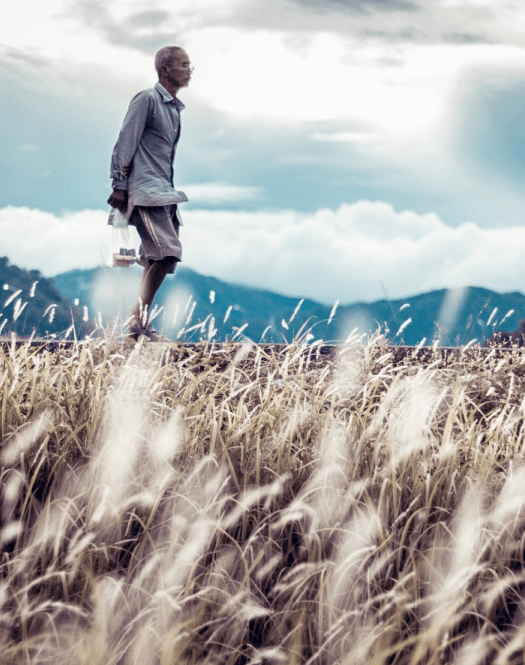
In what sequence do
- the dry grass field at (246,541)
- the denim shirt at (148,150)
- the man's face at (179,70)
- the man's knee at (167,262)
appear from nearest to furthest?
the dry grass field at (246,541) → the denim shirt at (148,150) → the man's knee at (167,262) → the man's face at (179,70)

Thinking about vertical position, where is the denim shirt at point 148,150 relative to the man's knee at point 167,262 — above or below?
above

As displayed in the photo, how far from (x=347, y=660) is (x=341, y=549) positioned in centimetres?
47

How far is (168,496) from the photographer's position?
255cm

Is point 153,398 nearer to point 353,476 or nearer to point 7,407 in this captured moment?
point 7,407

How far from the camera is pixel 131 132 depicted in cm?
593

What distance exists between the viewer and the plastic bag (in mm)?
6105

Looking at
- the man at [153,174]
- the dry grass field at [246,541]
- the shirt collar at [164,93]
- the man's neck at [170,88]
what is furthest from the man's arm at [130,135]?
the dry grass field at [246,541]

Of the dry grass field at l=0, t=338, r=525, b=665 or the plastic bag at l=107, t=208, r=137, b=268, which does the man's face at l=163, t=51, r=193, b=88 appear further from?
the dry grass field at l=0, t=338, r=525, b=665

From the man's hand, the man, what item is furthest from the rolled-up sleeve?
the man's hand

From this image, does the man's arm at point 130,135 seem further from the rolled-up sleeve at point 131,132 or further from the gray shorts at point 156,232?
the gray shorts at point 156,232

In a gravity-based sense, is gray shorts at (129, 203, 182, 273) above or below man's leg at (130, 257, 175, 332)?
above

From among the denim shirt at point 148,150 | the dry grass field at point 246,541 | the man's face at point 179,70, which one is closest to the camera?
the dry grass field at point 246,541

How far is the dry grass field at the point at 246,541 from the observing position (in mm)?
1985

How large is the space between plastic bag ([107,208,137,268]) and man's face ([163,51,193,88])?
1.30 meters
